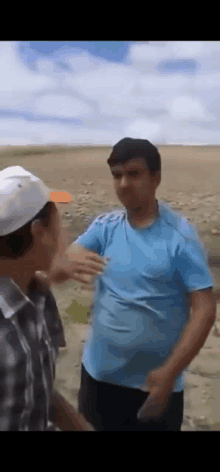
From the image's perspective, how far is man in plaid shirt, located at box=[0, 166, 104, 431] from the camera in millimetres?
925

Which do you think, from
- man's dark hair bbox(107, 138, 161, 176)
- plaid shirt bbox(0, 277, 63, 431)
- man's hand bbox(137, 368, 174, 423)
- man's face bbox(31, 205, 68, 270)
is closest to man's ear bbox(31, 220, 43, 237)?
man's face bbox(31, 205, 68, 270)

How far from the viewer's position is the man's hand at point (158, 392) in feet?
4.68

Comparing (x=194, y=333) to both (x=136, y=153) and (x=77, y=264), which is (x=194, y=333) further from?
(x=136, y=153)

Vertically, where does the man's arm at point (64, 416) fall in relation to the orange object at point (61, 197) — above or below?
below

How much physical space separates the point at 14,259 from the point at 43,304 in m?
0.14

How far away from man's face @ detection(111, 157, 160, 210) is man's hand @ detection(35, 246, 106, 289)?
0.23 m

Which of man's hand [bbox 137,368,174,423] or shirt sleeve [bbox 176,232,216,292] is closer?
shirt sleeve [bbox 176,232,216,292]

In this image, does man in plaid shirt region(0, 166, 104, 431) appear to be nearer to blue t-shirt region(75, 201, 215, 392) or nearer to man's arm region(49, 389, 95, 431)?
man's arm region(49, 389, 95, 431)

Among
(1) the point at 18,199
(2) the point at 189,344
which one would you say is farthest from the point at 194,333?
(1) the point at 18,199

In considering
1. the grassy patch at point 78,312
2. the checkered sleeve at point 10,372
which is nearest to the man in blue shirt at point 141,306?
the grassy patch at point 78,312

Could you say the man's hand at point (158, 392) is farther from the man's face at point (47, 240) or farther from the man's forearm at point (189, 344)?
the man's face at point (47, 240)

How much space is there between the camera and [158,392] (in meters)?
1.43

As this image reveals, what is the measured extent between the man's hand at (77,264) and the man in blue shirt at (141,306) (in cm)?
3

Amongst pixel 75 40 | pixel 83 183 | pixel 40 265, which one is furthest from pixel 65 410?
pixel 75 40
